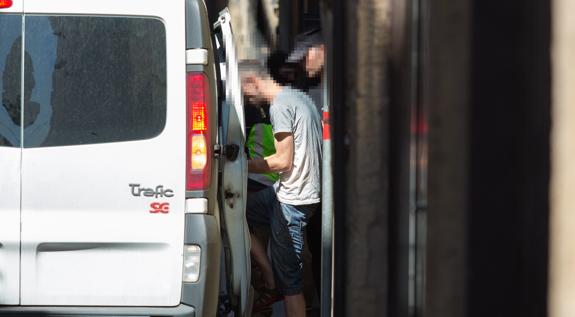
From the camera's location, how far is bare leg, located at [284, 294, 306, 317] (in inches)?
247

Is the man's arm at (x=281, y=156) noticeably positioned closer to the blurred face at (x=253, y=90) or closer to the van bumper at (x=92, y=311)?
the blurred face at (x=253, y=90)

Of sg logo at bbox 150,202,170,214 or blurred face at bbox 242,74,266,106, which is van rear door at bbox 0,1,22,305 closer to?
sg logo at bbox 150,202,170,214

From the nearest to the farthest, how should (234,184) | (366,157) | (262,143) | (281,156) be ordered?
(366,157) → (234,184) → (281,156) → (262,143)

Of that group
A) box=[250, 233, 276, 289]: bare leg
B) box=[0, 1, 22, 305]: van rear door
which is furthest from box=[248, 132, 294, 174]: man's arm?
box=[0, 1, 22, 305]: van rear door

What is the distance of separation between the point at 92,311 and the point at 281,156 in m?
1.56

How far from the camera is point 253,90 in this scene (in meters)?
6.62

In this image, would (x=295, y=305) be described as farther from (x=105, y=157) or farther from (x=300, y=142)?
(x=105, y=157)

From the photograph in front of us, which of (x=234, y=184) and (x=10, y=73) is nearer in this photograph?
(x=10, y=73)

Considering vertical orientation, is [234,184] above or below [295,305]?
above

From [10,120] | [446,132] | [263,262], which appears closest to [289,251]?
[263,262]

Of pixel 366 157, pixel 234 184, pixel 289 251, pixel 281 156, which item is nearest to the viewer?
pixel 366 157

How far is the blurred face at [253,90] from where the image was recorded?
21.2 feet

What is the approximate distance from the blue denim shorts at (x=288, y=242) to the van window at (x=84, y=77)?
4.85 feet

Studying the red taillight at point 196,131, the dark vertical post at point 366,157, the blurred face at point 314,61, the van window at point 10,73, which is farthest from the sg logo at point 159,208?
the dark vertical post at point 366,157
